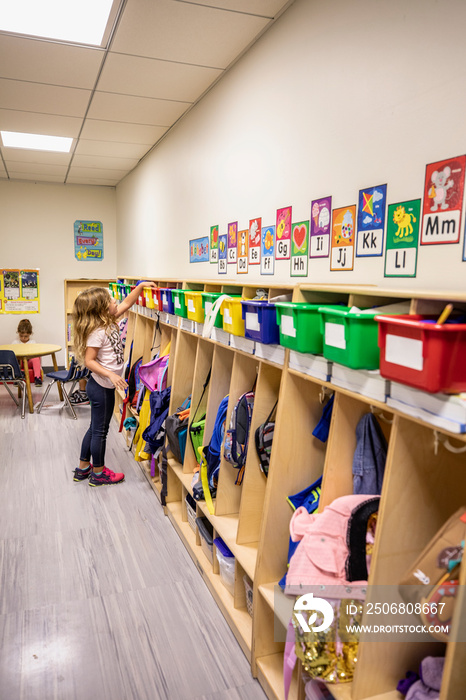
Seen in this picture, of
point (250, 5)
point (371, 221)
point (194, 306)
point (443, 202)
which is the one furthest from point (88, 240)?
point (443, 202)

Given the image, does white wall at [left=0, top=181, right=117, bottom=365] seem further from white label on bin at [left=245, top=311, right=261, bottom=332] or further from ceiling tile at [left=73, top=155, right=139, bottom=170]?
white label on bin at [left=245, top=311, right=261, bottom=332]

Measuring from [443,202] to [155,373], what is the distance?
107 inches

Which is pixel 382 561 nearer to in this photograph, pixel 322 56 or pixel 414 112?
pixel 414 112

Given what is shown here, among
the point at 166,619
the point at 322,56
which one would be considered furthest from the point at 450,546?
the point at 322,56

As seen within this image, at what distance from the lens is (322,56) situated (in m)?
2.17

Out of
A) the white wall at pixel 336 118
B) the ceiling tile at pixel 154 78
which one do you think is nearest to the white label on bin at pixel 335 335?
the white wall at pixel 336 118

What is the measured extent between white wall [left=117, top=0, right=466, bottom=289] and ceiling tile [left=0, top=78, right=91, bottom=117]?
90 cm

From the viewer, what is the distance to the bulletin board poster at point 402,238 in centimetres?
168

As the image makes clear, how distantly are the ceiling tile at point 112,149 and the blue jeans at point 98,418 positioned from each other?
102 inches

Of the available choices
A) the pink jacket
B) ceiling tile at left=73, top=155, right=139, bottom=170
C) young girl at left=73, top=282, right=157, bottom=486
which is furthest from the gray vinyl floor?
ceiling tile at left=73, top=155, right=139, bottom=170

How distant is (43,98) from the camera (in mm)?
3809

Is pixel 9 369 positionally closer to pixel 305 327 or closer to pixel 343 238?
pixel 343 238

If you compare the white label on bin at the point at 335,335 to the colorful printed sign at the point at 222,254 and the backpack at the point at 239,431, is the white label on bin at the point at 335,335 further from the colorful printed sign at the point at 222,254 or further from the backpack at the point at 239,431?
the colorful printed sign at the point at 222,254

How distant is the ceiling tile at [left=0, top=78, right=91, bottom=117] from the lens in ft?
11.7
